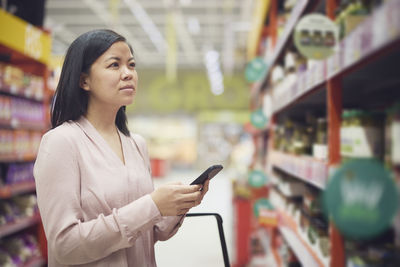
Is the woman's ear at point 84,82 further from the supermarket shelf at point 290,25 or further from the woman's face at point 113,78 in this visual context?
the supermarket shelf at point 290,25

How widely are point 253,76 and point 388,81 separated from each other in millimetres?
2027

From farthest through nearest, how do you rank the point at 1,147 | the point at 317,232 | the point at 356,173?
1. the point at 1,147
2. the point at 317,232
3. the point at 356,173

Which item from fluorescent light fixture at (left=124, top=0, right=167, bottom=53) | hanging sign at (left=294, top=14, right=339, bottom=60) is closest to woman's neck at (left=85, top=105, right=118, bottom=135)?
hanging sign at (left=294, top=14, right=339, bottom=60)

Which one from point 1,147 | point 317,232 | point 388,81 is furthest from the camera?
point 1,147

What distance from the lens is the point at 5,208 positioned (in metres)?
3.65

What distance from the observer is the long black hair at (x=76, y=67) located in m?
1.40

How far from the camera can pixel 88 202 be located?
1.33 m

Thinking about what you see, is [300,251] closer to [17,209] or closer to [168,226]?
[168,226]

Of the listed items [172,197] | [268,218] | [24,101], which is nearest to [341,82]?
[172,197]

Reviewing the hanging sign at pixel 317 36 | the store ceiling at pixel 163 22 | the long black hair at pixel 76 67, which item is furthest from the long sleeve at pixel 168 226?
the store ceiling at pixel 163 22

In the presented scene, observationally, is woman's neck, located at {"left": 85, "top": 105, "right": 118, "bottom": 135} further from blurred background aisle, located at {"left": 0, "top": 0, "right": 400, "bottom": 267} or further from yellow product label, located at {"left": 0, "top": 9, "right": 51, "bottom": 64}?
yellow product label, located at {"left": 0, "top": 9, "right": 51, "bottom": 64}

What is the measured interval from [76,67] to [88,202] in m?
0.51

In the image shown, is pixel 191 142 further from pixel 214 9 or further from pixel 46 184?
pixel 46 184

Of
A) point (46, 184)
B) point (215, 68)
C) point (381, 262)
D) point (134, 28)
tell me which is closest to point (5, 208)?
point (46, 184)
